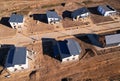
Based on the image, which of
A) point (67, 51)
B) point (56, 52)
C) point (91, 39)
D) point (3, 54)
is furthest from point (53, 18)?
point (3, 54)

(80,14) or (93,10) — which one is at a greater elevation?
(80,14)

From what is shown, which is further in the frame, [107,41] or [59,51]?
[107,41]

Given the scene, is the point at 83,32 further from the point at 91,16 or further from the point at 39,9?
the point at 39,9

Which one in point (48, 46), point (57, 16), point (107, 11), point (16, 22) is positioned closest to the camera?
point (48, 46)

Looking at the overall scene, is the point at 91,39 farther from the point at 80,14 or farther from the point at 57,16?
the point at 57,16

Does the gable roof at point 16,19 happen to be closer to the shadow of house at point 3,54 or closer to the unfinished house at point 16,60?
the shadow of house at point 3,54

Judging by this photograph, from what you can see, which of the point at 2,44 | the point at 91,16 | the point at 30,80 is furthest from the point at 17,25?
the point at 91,16

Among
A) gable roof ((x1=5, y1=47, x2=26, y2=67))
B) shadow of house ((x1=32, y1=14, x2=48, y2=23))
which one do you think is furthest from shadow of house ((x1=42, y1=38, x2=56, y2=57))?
shadow of house ((x1=32, y1=14, x2=48, y2=23))

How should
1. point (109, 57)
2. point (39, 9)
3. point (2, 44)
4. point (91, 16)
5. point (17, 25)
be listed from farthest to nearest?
1. point (39, 9)
2. point (91, 16)
3. point (17, 25)
4. point (2, 44)
5. point (109, 57)

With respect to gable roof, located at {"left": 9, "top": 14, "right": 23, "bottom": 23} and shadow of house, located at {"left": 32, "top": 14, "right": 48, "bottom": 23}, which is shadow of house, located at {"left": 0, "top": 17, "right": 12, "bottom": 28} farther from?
shadow of house, located at {"left": 32, "top": 14, "right": 48, "bottom": 23}
